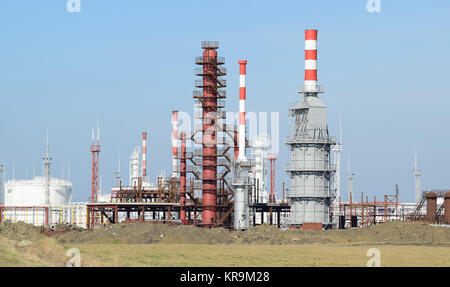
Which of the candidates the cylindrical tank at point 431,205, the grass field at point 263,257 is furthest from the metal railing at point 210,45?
the grass field at point 263,257

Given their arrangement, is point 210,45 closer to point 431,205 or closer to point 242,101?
point 242,101

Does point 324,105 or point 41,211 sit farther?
point 41,211

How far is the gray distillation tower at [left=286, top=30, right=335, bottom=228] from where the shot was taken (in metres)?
85.0

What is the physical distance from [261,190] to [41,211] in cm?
4193

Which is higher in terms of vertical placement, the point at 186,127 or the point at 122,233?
the point at 186,127

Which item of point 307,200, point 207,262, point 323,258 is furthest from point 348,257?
point 307,200

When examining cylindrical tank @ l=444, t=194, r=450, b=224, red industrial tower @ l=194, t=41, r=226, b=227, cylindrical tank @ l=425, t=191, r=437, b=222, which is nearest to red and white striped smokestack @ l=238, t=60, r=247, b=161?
red industrial tower @ l=194, t=41, r=226, b=227

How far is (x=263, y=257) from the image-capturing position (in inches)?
2050

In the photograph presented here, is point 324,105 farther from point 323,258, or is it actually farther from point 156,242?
point 323,258

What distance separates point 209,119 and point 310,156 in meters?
12.1

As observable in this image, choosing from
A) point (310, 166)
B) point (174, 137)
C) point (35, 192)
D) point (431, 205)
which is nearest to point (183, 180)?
point (174, 137)

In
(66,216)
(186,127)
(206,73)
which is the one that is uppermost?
(206,73)

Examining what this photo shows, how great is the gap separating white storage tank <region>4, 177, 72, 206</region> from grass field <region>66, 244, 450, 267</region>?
89.2 meters
